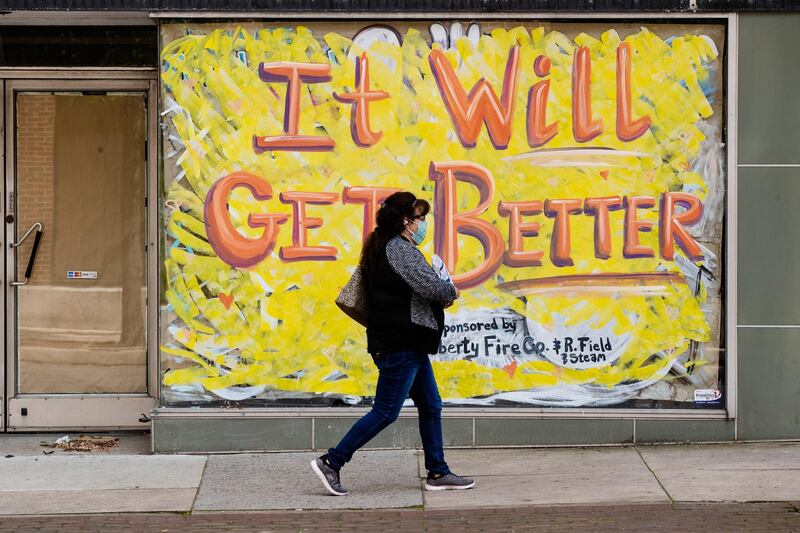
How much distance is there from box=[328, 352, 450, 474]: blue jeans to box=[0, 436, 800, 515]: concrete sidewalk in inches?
10.4

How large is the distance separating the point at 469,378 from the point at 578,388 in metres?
0.77

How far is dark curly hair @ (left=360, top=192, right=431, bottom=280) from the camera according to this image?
722 centimetres

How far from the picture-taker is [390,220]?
7234 mm

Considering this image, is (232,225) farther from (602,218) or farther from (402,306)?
(602,218)

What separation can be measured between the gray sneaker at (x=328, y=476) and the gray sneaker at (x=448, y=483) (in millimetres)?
546

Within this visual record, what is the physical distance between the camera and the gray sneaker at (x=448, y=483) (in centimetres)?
755

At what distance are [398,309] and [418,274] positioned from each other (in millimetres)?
261

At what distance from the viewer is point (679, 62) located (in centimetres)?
855

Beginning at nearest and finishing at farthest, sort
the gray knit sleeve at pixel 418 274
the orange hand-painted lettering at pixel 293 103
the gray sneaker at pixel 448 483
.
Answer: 1. the gray knit sleeve at pixel 418 274
2. the gray sneaker at pixel 448 483
3. the orange hand-painted lettering at pixel 293 103

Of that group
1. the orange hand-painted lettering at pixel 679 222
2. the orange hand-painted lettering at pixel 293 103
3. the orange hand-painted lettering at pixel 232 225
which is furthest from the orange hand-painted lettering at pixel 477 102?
the orange hand-painted lettering at pixel 232 225

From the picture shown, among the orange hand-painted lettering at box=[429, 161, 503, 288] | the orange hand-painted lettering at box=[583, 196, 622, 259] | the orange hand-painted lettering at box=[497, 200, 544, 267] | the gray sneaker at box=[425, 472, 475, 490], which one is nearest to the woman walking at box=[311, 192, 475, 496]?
the gray sneaker at box=[425, 472, 475, 490]

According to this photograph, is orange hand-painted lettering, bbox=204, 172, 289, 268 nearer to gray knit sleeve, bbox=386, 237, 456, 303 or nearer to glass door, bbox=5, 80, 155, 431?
glass door, bbox=5, 80, 155, 431

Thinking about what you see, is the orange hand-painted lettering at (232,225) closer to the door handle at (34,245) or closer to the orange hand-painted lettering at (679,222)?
the door handle at (34,245)

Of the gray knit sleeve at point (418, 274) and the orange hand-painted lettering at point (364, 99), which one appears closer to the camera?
the gray knit sleeve at point (418, 274)
